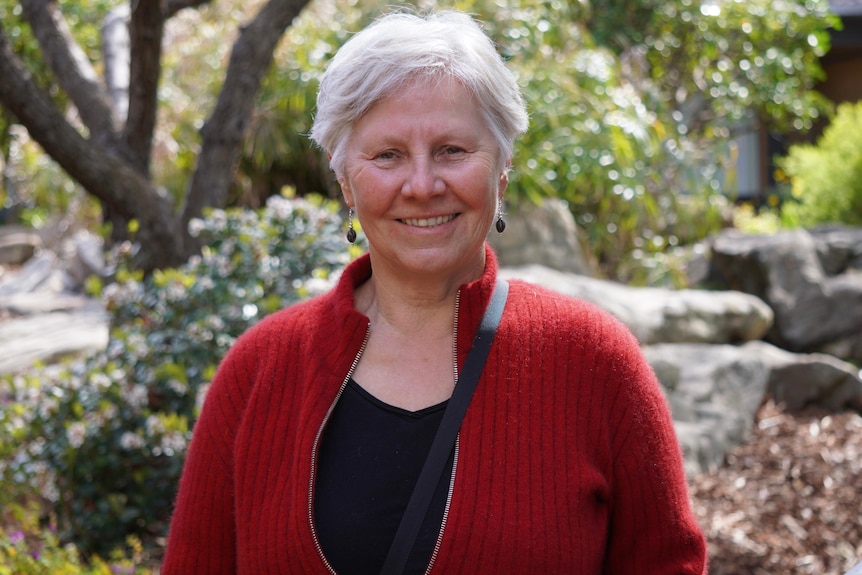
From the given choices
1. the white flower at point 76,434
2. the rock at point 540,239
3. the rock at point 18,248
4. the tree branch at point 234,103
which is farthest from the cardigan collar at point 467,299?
the rock at point 18,248

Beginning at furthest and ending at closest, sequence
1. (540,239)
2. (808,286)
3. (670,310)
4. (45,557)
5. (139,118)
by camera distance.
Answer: (540,239), (808,286), (670,310), (139,118), (45,557)

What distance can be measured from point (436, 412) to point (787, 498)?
2882mm

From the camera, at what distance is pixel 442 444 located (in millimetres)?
1994

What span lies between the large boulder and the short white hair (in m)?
Result: 4.76

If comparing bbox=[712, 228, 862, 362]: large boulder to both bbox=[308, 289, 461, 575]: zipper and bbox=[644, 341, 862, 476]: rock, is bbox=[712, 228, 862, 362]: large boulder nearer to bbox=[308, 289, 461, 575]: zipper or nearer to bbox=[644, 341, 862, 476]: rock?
bbox=[644, 341, 862, 476]: rock

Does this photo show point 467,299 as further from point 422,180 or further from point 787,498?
point 787,498

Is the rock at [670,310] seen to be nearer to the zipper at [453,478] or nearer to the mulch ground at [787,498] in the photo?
the mulch ground at [787,498]

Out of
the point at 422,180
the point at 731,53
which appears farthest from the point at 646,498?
the point at 731,53

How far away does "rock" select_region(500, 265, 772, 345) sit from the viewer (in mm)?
5230

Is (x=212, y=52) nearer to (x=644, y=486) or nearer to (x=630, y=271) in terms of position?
(x=630, y=271)

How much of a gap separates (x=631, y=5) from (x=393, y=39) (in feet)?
29.1

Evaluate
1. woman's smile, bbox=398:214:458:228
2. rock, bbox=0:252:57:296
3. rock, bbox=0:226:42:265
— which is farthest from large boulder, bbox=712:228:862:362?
rock, bbox=0:226:42:265

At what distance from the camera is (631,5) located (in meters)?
10.3

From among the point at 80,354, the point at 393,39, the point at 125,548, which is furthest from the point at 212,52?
the point at 393,39
